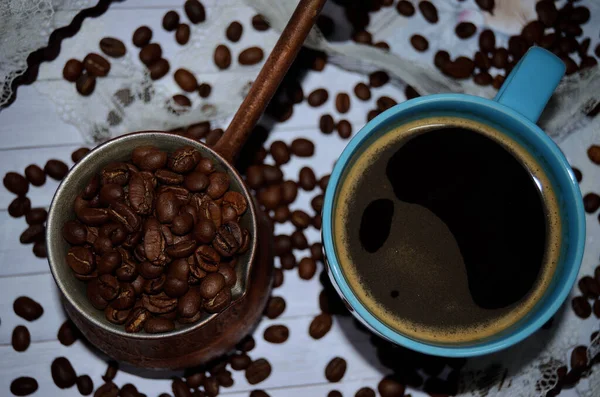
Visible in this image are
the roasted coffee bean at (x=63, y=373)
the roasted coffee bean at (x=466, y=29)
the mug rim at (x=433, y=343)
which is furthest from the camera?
the roasted coffee bean at (x=466, y=29)

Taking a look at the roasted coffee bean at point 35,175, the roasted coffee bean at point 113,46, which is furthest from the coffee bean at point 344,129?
the roasted coffee bean at point 35,175

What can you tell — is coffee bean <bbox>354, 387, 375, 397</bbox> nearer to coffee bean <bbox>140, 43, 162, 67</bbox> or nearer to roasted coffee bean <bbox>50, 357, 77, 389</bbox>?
roasted coffee bean <bbox>50, 357, 77, 389</bbox>

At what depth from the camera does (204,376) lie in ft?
3.83

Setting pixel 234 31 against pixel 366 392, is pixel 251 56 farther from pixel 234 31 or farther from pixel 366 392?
pixel 366 392

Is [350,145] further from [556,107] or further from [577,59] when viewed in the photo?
[577,59]

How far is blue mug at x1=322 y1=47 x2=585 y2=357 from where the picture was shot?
846mm

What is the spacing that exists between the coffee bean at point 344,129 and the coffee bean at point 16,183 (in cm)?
57

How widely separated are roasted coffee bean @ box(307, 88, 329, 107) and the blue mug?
0.30 meters

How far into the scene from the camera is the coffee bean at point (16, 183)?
118 cm

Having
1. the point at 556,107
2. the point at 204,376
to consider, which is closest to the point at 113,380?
the point at 204,376

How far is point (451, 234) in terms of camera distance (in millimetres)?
929

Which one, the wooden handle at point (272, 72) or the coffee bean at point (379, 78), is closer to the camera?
the wooden handle at point (272, 72)

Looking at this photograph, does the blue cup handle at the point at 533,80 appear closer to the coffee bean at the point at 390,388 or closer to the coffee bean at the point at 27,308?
the coffee bean at the point at 390,388

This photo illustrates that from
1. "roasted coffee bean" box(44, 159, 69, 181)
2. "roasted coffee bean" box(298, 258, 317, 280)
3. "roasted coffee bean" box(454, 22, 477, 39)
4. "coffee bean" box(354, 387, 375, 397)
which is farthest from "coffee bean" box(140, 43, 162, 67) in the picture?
"coffee bean" box(354, 387, 375, 397)
